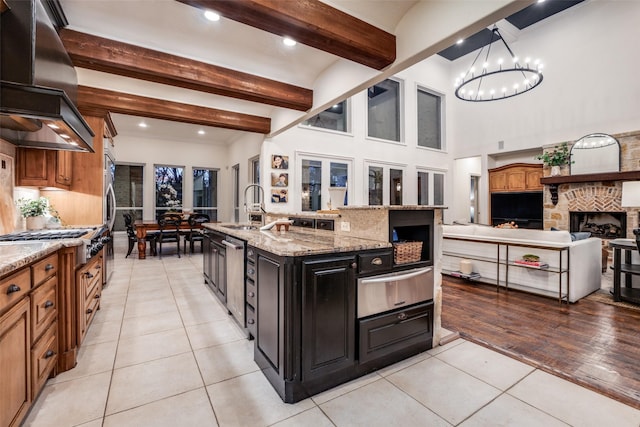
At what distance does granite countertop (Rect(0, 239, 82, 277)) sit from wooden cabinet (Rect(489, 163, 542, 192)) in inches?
362

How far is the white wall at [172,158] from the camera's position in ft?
26.4

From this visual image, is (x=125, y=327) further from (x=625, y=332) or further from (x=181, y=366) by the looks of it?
(x=625, y=332)

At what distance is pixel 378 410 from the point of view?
1.70 meters

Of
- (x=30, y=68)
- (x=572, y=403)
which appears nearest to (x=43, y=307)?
(x=30, y=68)

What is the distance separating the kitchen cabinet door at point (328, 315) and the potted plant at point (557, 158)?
736 cm

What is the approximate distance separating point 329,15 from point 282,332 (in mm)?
2457

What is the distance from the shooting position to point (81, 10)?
2.52 meters

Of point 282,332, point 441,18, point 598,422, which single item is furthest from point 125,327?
point 441,18

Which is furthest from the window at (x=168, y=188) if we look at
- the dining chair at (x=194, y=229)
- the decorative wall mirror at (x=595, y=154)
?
the decorative wall mirror at (x=595, y=154)

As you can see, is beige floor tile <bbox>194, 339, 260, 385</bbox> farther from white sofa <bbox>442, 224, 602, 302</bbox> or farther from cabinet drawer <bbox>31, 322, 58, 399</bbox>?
white sofa <bbox>442, 224, 602, 302</bbox>

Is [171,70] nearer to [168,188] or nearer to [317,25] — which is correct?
[317,25]

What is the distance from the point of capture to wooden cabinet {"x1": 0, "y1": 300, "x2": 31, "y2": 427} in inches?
50.4

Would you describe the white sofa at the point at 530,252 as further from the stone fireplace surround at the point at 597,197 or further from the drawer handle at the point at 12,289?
the drawer handle at the point at 12,289

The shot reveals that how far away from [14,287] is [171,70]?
8.78 ft
